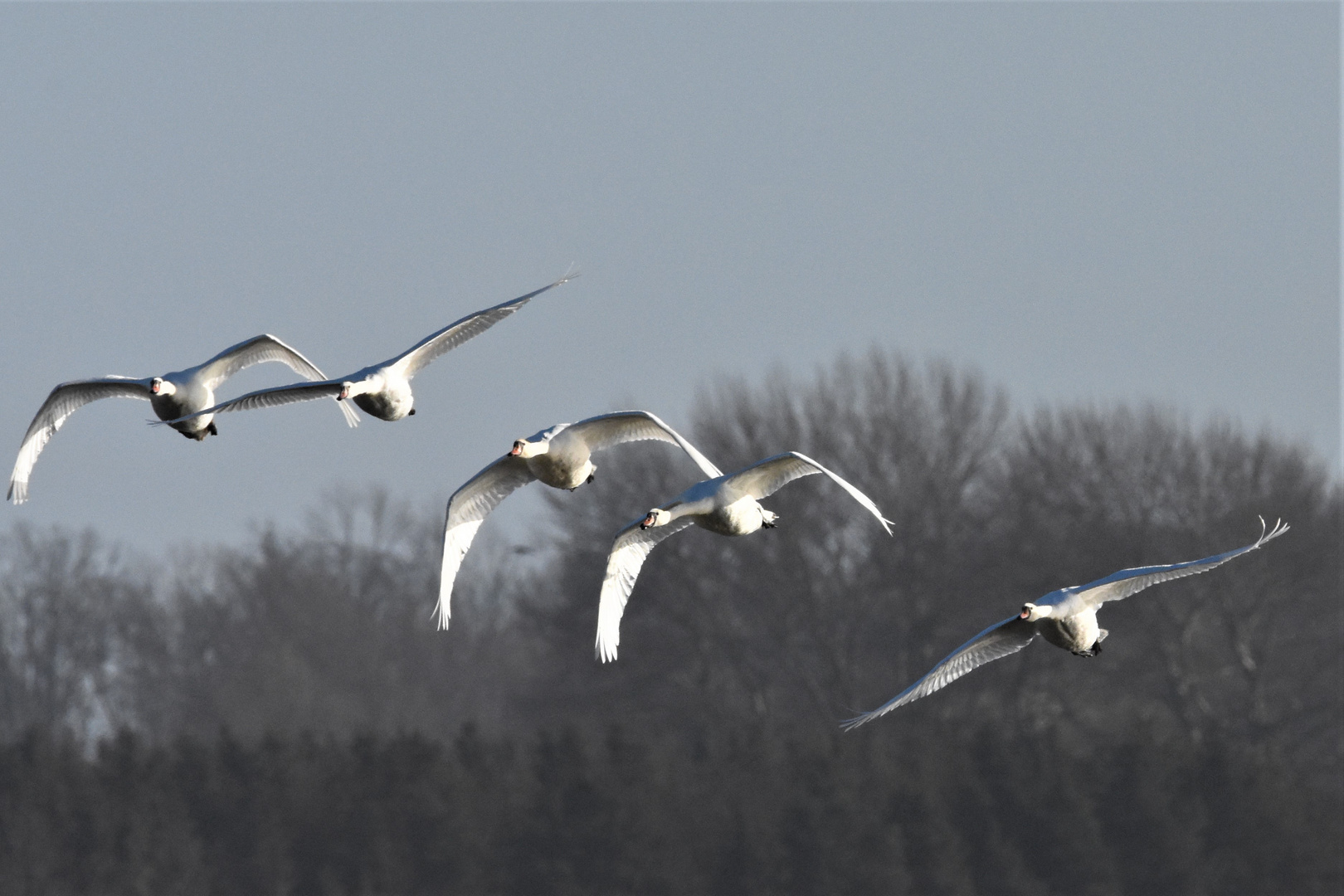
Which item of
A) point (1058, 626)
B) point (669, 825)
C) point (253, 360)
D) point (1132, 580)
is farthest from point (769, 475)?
point (669, 825)

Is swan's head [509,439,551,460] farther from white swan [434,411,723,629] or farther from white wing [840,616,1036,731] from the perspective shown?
white wing [840,616,1036,731]

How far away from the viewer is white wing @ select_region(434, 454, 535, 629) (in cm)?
2164

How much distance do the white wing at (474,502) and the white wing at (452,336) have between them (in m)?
1.23

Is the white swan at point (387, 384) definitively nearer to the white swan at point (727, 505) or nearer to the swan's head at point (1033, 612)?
the white swan at point (727, 505)

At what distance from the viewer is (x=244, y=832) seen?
160 ft

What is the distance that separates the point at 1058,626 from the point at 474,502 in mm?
6226

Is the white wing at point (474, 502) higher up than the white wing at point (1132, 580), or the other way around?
the white wing at point (474, 502)

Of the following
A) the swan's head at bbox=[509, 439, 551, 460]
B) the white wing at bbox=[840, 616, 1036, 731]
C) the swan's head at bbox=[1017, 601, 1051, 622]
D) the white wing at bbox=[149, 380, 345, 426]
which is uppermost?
the white wing at bbox=[149, 380, 345, 426]

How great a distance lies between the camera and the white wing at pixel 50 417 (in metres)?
22.9

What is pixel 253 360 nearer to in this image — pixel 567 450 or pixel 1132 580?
pixel 567 450

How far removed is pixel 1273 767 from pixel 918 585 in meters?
18.9

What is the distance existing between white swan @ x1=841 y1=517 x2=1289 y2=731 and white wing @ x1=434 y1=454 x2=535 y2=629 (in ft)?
14.5

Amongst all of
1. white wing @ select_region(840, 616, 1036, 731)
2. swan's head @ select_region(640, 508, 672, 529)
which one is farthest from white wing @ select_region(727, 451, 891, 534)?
white wing @ select_region(840, 616, 1036, 731)

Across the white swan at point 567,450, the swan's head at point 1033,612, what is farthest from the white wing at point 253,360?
the swan's head at point 1033,612
